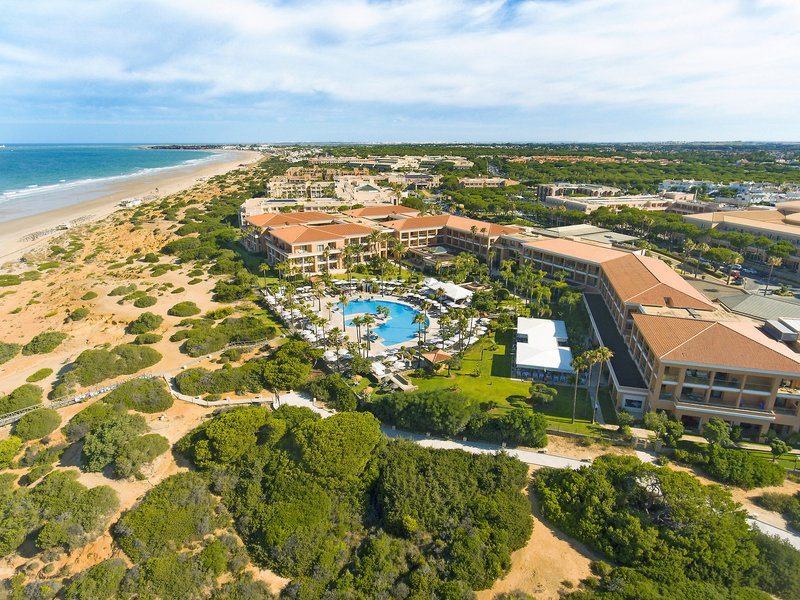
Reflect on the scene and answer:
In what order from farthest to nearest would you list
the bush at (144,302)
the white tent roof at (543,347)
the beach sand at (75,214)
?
the beach sand at (75,214)
the bush at (144,302)
the white tent roof at (543,347)

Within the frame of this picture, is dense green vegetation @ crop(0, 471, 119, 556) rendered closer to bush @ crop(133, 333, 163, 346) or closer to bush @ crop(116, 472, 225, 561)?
bush @ crop(116, 472, 225, 561)

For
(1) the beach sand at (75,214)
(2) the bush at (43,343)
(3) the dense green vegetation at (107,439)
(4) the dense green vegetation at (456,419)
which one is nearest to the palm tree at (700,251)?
(4) the dense green vegetation at (456,419)

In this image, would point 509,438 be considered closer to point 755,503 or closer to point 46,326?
point 755,503

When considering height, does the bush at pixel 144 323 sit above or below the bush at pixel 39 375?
above

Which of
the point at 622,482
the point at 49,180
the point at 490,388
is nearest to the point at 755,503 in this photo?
the point at 622,482

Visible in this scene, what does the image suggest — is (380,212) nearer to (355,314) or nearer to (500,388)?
(355,314)

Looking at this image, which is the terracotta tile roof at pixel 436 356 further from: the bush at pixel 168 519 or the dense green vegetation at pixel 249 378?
the bush at pixel 168 519

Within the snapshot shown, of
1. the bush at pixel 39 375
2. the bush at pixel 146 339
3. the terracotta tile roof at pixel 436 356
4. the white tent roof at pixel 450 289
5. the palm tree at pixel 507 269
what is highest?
the palm tree at pixel 507 269
